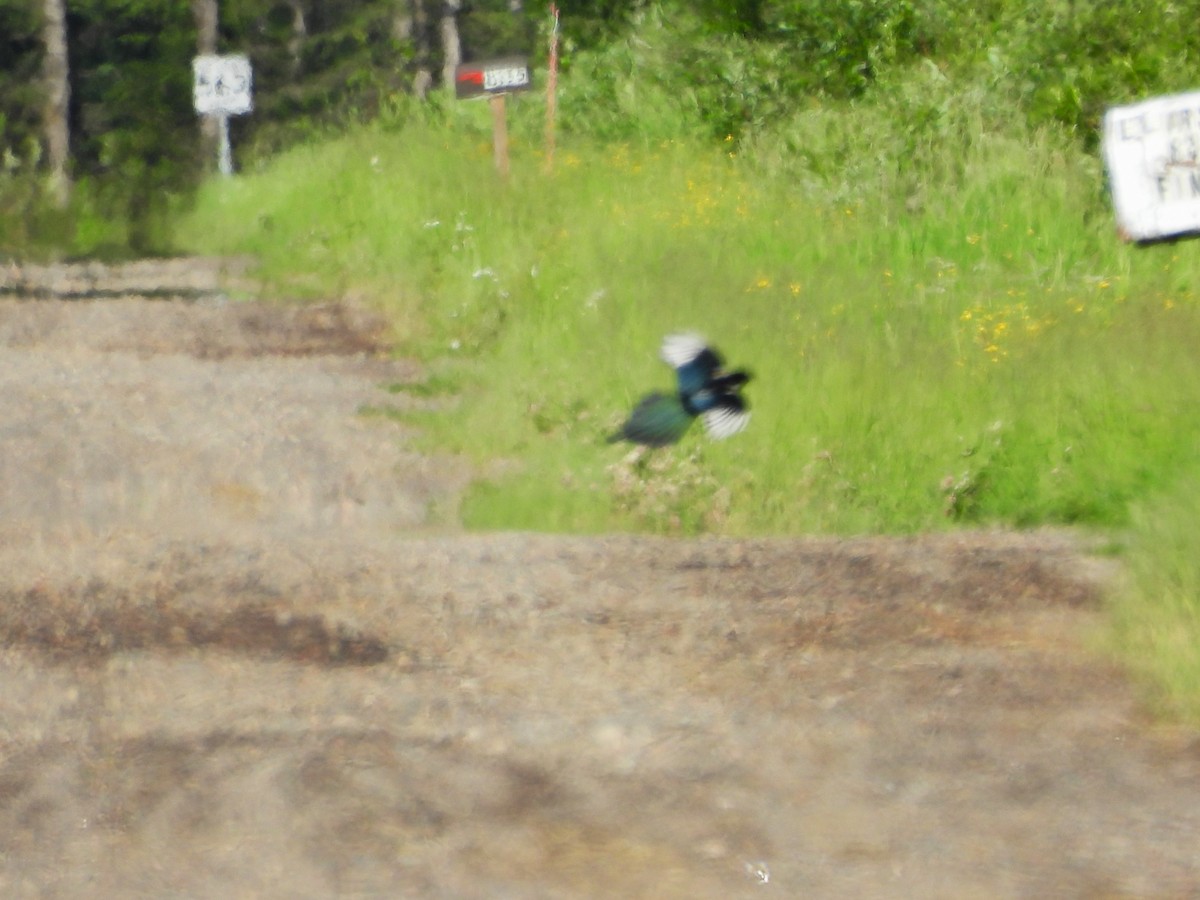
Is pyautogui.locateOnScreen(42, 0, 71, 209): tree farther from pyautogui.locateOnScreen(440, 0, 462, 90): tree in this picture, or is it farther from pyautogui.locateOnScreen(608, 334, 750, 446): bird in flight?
pyautogui.locateOnScreen(608, 334, 750, 446): bird in flight

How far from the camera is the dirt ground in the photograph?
3783 millimetres

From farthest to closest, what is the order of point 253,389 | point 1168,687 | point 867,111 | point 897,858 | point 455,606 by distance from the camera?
point 867,111
point 253,389
point 455,606
point 1168,687
point 897,858

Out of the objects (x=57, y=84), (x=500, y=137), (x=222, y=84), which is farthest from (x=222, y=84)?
(x=500, y=137)

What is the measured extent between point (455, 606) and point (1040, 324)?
380 centimetres

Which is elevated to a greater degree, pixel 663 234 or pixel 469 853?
pixel 663 234

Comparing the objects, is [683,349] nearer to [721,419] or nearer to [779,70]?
[721,419]

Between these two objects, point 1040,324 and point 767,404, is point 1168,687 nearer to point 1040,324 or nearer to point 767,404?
point 767,404

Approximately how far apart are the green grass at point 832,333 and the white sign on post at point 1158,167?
1.01 metres

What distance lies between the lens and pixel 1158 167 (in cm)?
452

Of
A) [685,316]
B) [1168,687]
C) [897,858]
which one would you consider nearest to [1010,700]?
[1168,687]

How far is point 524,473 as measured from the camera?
794 cm

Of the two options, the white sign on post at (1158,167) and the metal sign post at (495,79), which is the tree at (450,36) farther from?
the white sign on post at (1158,167)

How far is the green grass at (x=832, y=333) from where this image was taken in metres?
7.10

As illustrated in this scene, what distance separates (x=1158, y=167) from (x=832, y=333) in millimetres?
4035
